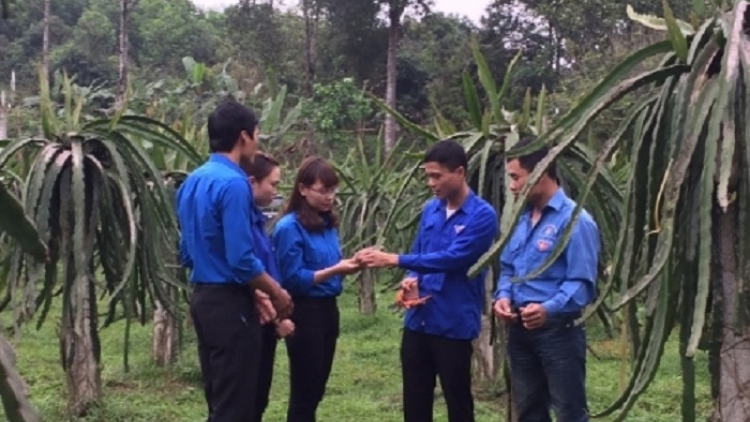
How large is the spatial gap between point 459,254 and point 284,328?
2.51 feet

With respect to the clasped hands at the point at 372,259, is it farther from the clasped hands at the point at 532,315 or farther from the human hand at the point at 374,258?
the clasped hands at the point at 532,315

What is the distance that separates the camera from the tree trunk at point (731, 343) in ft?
6.91

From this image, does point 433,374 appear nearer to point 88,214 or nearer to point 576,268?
point 576,268

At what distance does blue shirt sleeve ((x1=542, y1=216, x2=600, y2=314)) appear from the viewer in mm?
3795

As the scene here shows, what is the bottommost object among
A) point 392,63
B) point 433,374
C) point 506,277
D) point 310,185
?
point 433,374

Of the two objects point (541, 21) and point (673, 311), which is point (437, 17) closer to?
point (541, 21)

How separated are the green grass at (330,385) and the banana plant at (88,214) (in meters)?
0.78

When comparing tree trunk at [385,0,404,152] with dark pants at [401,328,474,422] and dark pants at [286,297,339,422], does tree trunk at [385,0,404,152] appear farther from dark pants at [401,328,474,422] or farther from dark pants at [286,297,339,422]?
→ dark pants at [401,328,474,422]

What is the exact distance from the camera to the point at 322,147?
21594 millimetres

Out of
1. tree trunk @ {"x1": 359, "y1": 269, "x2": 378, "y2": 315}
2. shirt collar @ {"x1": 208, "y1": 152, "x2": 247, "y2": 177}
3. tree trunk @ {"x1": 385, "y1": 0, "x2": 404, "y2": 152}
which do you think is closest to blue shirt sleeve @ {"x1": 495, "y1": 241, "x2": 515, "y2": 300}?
shirt collar @ {"x1": 208, "y1": 152, "x2": 247, "y2": 177}

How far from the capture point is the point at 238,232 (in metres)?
3.69

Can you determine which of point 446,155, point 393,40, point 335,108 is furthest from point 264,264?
point 393,40

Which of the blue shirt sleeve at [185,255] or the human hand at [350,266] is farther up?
the blue shirt sleeve at [185,255]

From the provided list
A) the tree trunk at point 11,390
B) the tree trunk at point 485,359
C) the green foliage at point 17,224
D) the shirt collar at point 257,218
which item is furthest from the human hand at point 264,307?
the tree trunk at point 11,390
